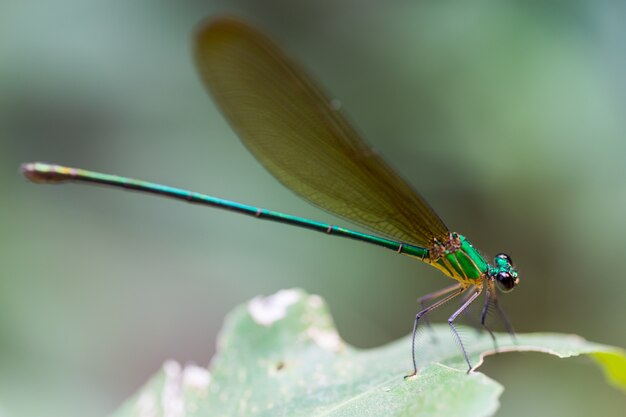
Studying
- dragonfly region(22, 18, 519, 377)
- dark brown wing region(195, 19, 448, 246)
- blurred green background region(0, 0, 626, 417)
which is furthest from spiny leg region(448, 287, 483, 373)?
blurred green background region(0, 0, 626, 417)

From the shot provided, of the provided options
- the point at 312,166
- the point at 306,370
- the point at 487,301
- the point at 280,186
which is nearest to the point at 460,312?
the point at 487,301

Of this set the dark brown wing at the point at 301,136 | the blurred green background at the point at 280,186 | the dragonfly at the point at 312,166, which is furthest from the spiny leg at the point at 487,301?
the blurred green background at the point at 280,186

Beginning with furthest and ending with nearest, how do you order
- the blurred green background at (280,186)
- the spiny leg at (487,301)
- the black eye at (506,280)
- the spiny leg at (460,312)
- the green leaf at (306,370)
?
the blurred green background at (280,186)
the black eye at (506,280)
the spiny leg at (487,301)
the spiny leg at (460,312)
the green leaf at (306,370)

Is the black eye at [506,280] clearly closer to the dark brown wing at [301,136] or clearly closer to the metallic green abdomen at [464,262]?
the metallic green abdomen at [464,262]

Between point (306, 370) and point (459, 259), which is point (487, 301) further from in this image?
point (306, 370)

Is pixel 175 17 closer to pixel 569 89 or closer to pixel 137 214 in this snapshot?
pixel 137 214
